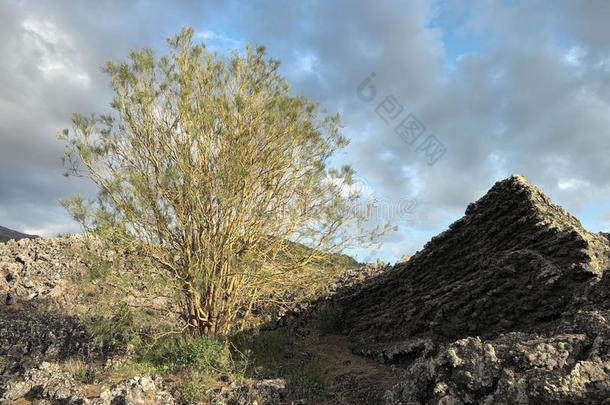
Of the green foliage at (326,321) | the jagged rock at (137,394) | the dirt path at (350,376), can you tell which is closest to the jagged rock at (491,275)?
the green foliage at (326,321)

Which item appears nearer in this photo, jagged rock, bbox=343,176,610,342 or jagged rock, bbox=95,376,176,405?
jagged rock, bbox=95,376,176,405

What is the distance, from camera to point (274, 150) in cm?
A: 1036

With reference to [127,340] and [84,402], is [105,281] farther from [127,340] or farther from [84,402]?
[84,402]

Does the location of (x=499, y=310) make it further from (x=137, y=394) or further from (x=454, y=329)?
(x=137, y=394)

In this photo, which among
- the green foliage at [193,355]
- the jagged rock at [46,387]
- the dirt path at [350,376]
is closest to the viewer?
the jagged rock at [46,387]

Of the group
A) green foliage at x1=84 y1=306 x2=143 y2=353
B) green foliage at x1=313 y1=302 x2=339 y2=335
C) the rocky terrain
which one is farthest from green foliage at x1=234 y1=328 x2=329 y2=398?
green foliage at x1=84 y1=306 x2=143 y2=353

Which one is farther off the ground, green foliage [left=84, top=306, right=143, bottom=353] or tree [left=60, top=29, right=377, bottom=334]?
tree [left=60, top=29, right=377, bottom=334]

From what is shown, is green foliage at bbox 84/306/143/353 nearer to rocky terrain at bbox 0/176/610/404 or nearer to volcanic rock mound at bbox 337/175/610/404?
rocky terrain at bbox 0/176/610/404

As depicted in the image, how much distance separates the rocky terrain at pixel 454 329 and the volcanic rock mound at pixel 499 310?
0.02m

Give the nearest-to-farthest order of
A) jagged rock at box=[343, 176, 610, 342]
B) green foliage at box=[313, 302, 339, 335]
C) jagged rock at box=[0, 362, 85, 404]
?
jagged rock at box=[0, 362, 85, 404]
jagged rock at box=[343, 176, 610, 342]
green foliage at box=[313, 302, 339, 335]

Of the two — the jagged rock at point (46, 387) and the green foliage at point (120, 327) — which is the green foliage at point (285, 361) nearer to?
the green foliage at point (120, 327)

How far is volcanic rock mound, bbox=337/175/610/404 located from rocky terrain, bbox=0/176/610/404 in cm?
2

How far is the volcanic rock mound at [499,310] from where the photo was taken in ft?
18.2

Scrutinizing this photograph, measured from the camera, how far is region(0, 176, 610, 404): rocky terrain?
5.72 metres
